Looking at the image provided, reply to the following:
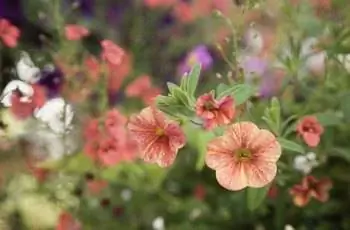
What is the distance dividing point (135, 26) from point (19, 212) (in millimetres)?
313

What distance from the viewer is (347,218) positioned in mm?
772

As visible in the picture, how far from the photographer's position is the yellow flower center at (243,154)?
0.49m

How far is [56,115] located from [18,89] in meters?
0.05

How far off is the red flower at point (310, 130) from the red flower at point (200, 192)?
0.86ft

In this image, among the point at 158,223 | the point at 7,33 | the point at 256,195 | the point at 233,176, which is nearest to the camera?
the point at 233,176

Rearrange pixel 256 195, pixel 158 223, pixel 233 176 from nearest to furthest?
pixel 233 176 < pixel 256 195 < pixel 158 223

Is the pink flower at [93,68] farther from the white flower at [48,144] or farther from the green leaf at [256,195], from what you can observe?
the green leaf at [256,195]

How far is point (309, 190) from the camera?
670mm

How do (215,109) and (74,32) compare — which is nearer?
(215,109)

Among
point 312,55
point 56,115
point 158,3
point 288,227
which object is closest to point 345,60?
point 312,55

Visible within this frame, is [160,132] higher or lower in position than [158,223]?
higher

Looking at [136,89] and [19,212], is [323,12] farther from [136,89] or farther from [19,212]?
[19,212]

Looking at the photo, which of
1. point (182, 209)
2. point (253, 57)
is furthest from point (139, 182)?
point (253, 57)

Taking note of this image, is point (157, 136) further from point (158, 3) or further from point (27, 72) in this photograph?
point (158, 3)
